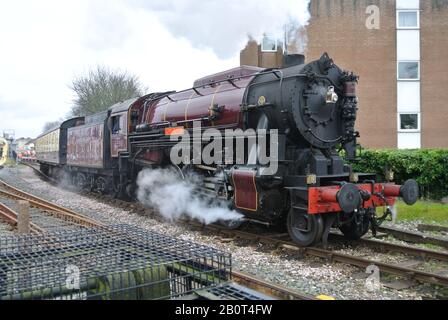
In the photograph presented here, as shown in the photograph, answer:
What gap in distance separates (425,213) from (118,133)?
945cm

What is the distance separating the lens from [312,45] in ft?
80.1

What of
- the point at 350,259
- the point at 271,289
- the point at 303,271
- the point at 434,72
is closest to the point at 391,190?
the point at 350,259

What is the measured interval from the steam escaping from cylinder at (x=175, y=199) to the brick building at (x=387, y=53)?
48.5 ft

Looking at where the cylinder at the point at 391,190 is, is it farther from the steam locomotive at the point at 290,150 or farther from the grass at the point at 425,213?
the grass at the point at 425,213

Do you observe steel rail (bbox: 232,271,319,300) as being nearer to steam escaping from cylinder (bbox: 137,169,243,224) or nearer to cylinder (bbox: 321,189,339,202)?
cylinder (bbox: 321,189,339,202)

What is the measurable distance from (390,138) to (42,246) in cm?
2278

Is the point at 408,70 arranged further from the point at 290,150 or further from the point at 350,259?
the point at 350,259

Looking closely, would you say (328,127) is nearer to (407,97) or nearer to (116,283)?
(116,283)

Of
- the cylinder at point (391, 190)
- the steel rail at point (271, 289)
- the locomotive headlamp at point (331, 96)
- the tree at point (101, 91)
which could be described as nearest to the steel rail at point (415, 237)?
the cylinder at point (391, 190)

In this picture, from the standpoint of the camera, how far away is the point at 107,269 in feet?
10.9

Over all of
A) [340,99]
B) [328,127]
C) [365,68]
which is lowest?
[328,127]

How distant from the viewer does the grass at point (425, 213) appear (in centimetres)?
1084
